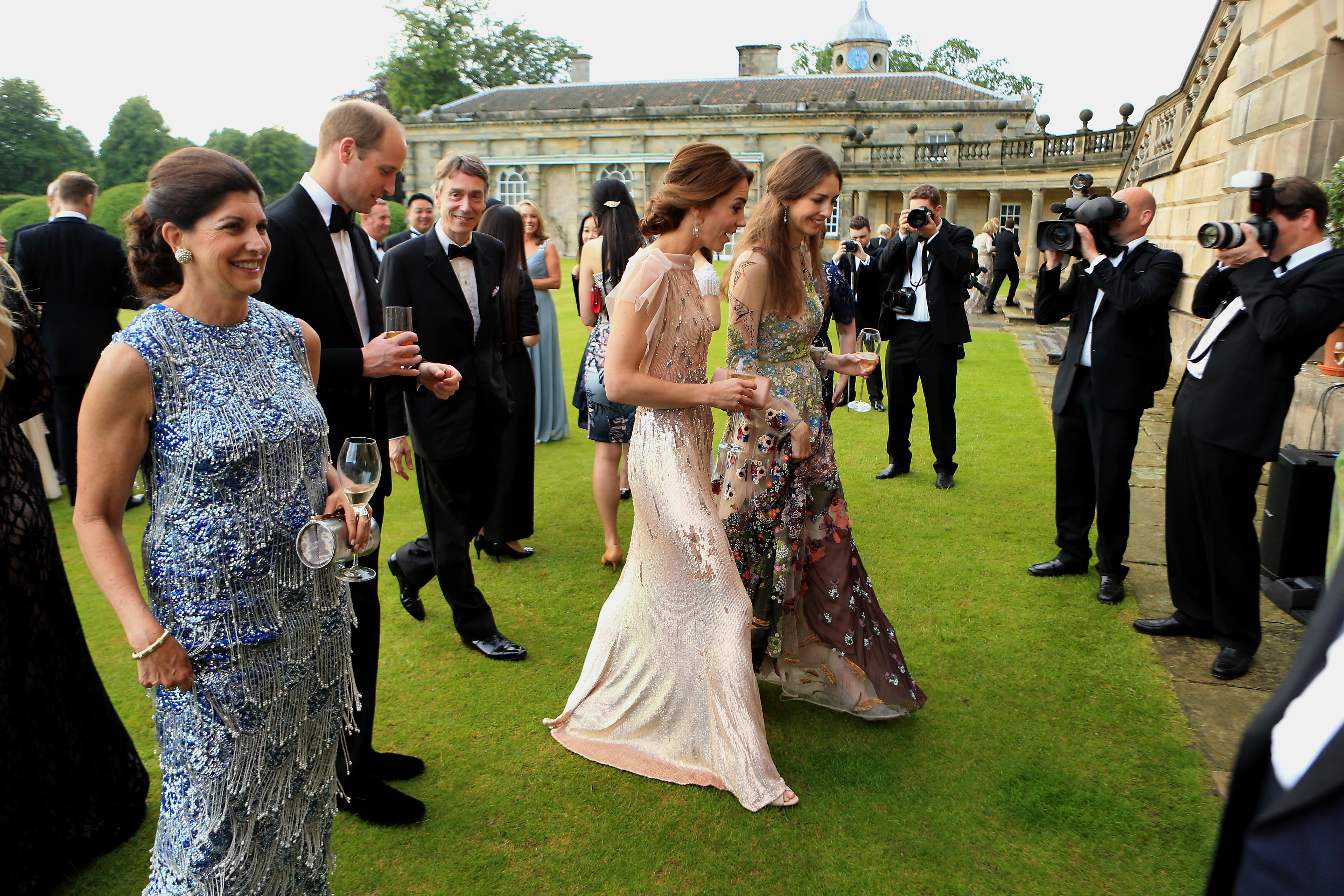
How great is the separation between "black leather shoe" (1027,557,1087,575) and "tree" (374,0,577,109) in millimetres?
67424

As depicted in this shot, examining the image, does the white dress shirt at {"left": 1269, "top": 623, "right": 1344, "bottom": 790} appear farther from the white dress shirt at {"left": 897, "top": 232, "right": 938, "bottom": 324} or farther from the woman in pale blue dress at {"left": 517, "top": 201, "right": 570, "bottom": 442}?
the white dress shirt at {"left": 897, "top": 232, "right": 938, "bottom": 324}

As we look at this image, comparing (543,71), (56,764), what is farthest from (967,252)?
(543,71)

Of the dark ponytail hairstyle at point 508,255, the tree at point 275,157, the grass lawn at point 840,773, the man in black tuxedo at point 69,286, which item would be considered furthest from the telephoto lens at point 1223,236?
the tree at point 275,157

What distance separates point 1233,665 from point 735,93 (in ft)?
170

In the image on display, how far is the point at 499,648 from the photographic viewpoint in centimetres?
431

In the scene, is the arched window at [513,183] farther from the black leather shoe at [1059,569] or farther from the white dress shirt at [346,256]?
the white dress shirt at [346,256]

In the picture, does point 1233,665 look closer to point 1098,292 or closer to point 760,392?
point 1098,292

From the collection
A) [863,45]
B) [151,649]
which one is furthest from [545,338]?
[863,45]

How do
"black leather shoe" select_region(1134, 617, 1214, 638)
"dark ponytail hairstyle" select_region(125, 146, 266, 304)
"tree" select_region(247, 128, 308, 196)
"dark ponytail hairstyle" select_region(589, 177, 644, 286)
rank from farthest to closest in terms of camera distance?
1. "tree" select_region(247, 128, 308, 196)
2. "dark ponytail hairstyle" select_region(589, 177, 644, 286)
3. "black leather shoe" select_region(1134, 617, 1214, 638)
4. "dark ponytail hairstyle" select_region(125, 146, 266, 304)

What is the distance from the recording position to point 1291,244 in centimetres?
382

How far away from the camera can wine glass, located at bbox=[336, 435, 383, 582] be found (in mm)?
2189

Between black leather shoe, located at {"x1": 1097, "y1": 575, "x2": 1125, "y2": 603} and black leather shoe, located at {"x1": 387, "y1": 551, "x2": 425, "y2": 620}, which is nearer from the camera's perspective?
black leather shoe, located at {"x1": 387, "y1": 551, "x2": 425, "y2": 620}

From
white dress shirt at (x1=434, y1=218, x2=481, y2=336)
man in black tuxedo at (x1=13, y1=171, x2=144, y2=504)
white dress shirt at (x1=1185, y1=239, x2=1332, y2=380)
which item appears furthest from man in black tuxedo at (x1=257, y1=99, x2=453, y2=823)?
man in black tuxedo at (x1=13, y1=171, x2=144, y2=504)

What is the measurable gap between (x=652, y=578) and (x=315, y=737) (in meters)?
1.33
